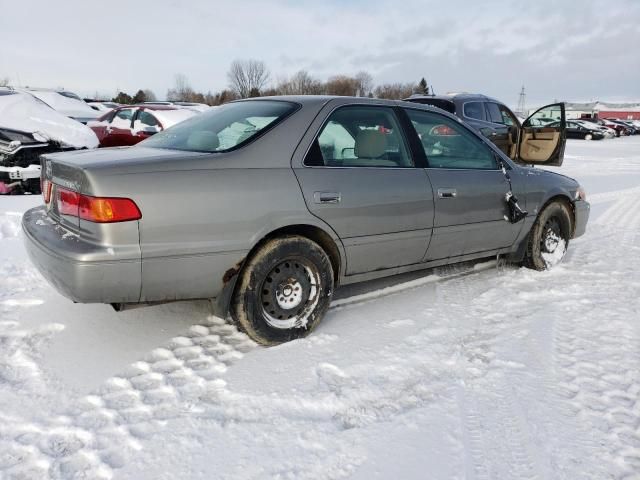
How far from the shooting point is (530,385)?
2.78m

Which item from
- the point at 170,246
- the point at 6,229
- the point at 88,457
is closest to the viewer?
the point at 88,457

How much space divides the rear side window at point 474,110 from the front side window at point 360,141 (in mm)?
6341

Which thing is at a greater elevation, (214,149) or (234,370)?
(214,149)

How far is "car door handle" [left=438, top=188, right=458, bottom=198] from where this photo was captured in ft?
12.5

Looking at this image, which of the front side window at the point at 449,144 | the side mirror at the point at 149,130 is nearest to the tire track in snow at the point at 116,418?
the front side window at the point at 449,144

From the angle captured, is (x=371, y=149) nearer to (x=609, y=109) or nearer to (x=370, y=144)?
(x=370, y=144)

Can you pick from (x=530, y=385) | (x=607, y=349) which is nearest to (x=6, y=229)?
(x=530, y=385)

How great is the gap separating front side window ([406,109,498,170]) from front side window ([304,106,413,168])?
24 cm

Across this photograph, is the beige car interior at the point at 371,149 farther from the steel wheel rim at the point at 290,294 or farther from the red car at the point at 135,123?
the red car at the point at 135,123

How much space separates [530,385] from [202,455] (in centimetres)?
174

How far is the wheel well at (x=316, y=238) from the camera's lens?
3071 mm

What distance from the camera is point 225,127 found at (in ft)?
11.1

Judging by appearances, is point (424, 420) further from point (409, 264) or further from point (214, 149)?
point (214, 149)

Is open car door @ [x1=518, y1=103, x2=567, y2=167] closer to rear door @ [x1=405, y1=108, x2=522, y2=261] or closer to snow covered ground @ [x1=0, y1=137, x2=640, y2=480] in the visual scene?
rear door @ [x1=405, y1=108, x2=522, y2=261]
